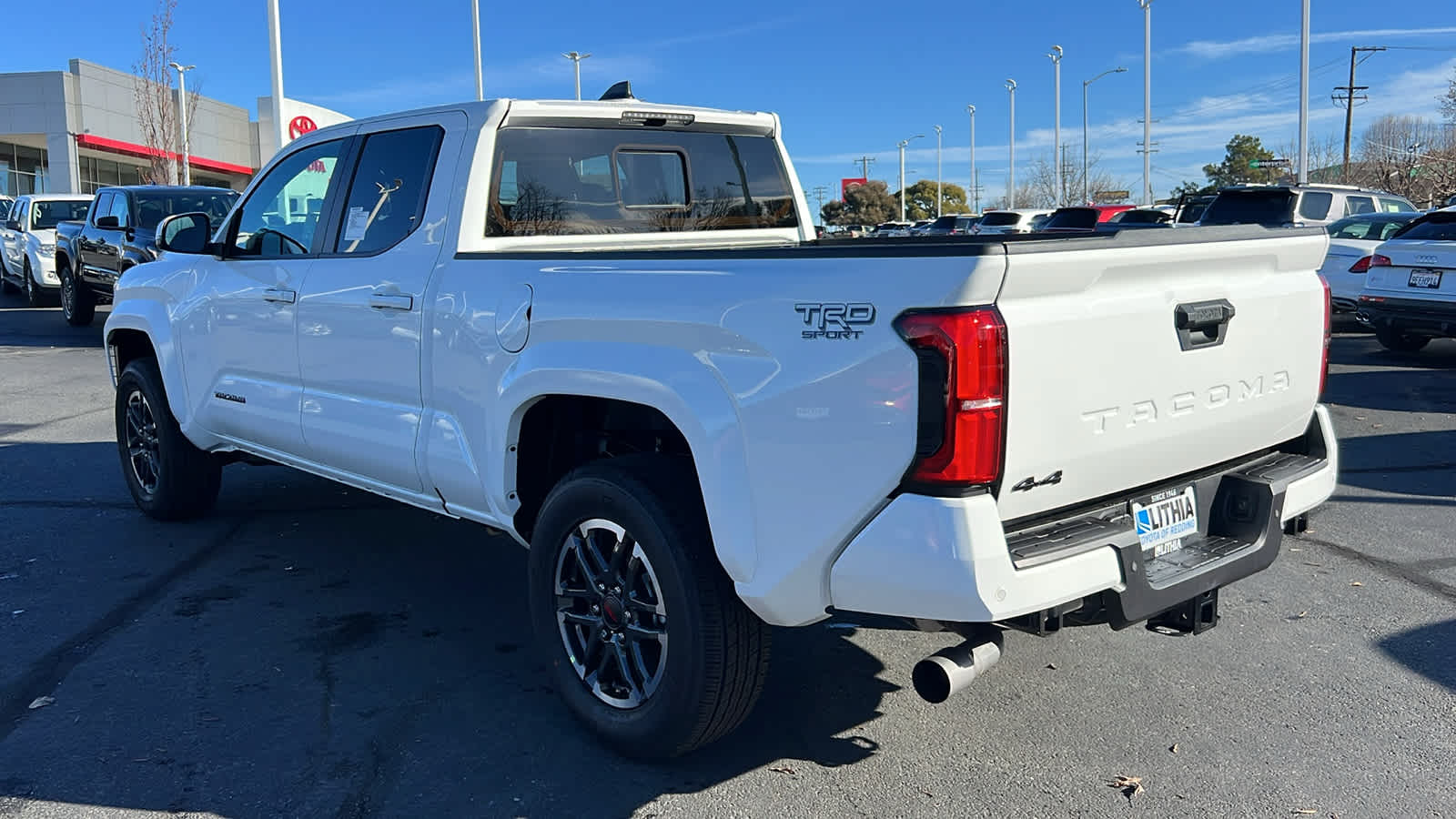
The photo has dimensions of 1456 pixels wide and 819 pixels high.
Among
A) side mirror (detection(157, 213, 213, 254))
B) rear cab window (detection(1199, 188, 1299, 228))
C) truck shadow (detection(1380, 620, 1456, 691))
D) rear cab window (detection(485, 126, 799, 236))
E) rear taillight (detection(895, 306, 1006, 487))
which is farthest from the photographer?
rear cab window (detection(1199, 188, 1299, 228))

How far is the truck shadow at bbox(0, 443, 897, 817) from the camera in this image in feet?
11.4

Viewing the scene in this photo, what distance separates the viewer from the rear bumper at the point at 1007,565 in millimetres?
2797

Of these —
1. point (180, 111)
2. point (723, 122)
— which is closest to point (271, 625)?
point (723, 122)

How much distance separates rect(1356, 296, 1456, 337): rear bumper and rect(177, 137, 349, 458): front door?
10.5 meters

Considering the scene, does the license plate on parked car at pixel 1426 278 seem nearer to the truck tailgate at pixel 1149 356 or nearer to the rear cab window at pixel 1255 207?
the rear cab window at pixel 1255 207

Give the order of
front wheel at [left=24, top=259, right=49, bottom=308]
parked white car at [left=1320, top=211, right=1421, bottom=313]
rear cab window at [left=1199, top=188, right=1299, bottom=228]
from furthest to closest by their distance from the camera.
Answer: front wheel at [left=24, top=259, right=49, bottom=308], rear cab window at [left=1199, top=188, right=1299, bottom=228], parked white car at [left=1320, top=211, right=1421, bottom=313]

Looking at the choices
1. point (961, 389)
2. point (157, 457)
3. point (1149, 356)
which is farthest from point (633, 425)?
point (157, 457)

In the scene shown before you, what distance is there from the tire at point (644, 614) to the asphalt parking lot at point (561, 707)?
175 millimetres

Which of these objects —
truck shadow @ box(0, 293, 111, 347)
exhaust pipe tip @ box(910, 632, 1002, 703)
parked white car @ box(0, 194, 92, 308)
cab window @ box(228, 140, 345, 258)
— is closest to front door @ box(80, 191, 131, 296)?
truck shadow @ box(0, 293, 111, 347)

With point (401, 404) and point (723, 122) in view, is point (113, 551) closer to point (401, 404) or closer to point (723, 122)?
point (401, 404)

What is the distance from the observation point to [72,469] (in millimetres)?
7973

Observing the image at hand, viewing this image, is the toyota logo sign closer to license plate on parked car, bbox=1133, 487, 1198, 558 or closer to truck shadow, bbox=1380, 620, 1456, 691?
truck shadow, bbox=1380, 620, 1456, 691

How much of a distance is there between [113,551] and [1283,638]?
17.6ft

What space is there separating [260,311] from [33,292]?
19.6 m
